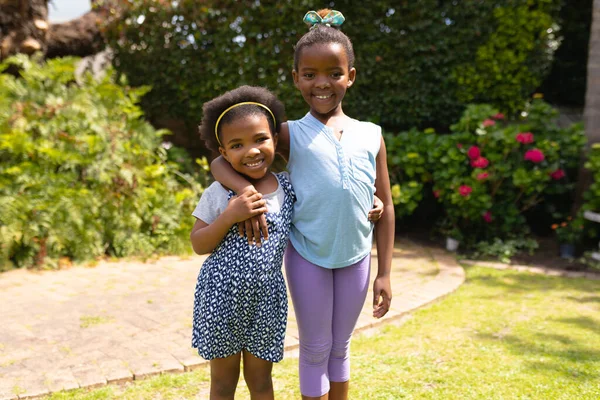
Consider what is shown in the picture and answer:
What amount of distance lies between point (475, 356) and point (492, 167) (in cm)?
309

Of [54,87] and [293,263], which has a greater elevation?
[54,87]

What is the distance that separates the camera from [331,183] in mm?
2074

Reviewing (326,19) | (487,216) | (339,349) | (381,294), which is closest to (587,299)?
(487,216)

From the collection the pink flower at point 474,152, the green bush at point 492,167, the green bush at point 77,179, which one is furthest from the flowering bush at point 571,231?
the green bush at point 77,179

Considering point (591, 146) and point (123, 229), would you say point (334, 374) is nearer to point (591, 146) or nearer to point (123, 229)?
point (123, 229)

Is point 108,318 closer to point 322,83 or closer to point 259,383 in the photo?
point 259,383

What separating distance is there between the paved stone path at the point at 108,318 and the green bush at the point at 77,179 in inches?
11.2

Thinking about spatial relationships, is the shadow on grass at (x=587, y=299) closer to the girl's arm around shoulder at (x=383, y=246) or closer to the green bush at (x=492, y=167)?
the green bush at (x=492, y=167)

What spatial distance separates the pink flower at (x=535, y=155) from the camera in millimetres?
5785

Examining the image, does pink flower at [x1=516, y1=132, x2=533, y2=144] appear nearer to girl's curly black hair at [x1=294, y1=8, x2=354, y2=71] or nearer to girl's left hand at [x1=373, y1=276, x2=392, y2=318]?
girl's left hand at [x1=373, y1=276, x2=392, y2=318]

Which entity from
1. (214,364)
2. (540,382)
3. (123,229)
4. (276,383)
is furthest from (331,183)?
(123,229)

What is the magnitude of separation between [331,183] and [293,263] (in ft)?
1.13

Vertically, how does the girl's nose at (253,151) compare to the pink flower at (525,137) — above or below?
above

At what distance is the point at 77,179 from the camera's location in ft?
18.1
